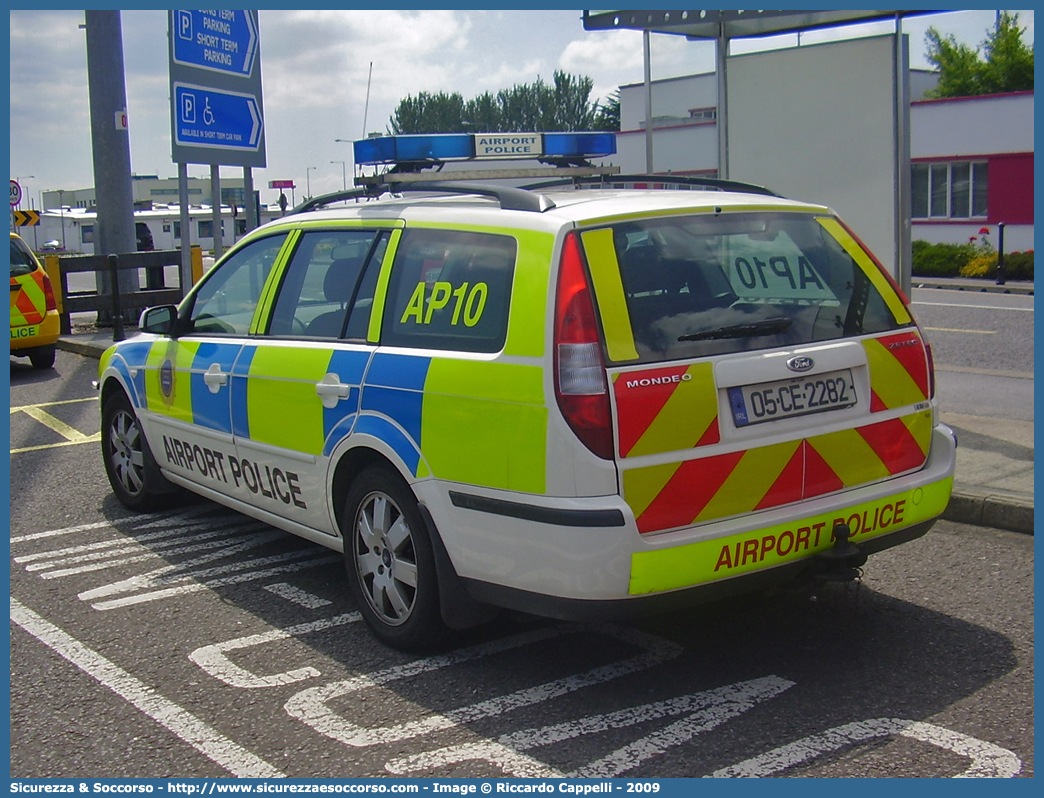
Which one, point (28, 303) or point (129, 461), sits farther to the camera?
point (28, 303)

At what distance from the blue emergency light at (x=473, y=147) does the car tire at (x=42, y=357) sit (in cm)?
785

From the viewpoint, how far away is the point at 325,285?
189 inches

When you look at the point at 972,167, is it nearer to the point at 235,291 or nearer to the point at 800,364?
the point at 235,291

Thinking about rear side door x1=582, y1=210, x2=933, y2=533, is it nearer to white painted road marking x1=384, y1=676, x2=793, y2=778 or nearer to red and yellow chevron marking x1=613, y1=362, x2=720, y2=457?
red and yellow chevron marking x1=613, y1=362, x2=720, y2=457

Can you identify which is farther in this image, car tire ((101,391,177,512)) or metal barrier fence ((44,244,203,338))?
metal barrier fence ((44,244,203,338))

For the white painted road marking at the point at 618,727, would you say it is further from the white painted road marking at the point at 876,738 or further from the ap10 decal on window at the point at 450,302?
the ap10 decal on window at the point at 450,302

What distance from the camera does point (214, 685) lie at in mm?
3994

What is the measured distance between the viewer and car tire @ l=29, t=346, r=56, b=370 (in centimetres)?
1298

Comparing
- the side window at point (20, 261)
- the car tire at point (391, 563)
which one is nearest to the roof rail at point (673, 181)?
the car tire at point (391, 563)

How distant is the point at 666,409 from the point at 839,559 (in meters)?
0.86

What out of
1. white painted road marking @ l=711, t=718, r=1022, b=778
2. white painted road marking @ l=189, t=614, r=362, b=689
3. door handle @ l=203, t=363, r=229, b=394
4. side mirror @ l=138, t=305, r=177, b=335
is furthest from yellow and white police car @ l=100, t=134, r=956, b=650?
side mirror @ l=138, t=305, r=177, b=335

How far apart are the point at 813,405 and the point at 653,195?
980mm

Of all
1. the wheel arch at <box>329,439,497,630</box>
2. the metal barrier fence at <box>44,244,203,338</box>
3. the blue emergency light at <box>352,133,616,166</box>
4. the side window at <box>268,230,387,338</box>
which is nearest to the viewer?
the wheel arch at <box>329,439,497,630</box>

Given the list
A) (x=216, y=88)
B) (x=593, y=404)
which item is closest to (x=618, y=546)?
(x=593, y=404)
